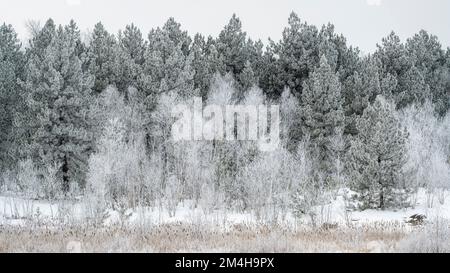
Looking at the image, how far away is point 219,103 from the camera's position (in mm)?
34500

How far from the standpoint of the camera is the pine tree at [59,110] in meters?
30.7

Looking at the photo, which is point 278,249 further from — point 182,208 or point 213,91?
point 213,91

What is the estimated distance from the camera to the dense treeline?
1082 inches

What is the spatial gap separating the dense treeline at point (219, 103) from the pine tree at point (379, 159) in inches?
2.2

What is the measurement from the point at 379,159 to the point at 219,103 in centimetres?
1328

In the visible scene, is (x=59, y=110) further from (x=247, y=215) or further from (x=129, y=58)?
(x=247, y=215)

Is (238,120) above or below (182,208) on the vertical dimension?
above

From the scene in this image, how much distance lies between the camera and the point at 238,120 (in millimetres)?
33875

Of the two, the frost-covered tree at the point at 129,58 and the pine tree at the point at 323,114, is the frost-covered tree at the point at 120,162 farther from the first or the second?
the pine tree at the point at 323,114

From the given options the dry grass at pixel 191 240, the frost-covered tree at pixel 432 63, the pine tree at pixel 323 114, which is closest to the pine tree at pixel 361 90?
the pine tree at pixel 323 114

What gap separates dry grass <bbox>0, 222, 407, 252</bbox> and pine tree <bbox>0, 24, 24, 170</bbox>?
17.9 metres

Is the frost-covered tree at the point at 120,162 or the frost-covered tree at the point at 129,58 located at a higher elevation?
the frost-covered tree at the point at 129,58
